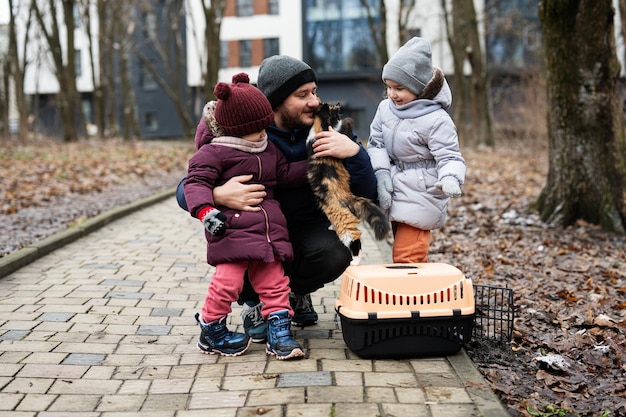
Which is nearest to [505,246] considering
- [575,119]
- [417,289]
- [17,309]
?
[575,119]

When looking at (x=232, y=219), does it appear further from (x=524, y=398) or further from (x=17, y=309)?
(x=17, y=309)

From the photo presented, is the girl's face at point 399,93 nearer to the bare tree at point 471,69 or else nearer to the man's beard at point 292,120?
the man's beard at point 292,120

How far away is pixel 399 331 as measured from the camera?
168 inches

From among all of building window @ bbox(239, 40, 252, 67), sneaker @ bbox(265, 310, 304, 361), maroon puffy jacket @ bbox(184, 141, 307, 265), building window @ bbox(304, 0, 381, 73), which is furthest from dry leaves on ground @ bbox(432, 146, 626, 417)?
building window @ bbox(239, 40, 252, 67)

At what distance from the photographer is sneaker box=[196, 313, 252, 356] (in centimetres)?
445

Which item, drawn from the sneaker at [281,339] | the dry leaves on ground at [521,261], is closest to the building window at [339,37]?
the dry leaves on ground at [521,261]

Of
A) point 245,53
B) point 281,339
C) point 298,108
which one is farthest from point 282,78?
point 245,53

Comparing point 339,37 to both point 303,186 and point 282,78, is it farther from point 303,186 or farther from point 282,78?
point 282,78

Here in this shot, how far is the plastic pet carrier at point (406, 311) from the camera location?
4.22 metres

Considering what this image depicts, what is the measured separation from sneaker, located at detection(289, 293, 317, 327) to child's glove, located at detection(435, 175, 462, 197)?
1.27 metres

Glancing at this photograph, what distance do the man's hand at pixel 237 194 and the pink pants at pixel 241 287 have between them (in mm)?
328

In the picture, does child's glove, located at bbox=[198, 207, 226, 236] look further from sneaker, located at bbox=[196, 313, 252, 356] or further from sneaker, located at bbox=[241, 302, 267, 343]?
sneaker, located at bbox=[241, 302, 267, 343]

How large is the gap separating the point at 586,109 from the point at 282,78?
5440mm

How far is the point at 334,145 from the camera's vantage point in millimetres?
4434
